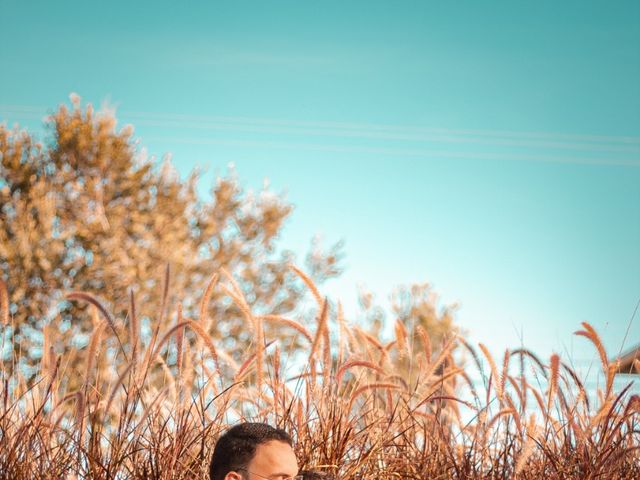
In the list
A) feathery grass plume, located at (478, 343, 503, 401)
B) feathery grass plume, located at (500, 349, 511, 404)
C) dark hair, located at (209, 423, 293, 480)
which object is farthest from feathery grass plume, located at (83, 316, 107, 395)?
feathery grass plume, located at (500, 349, 511, 404)

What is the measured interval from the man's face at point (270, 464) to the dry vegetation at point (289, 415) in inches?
11.6

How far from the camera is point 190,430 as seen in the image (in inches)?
108

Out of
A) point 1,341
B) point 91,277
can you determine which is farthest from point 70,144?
point 1,341

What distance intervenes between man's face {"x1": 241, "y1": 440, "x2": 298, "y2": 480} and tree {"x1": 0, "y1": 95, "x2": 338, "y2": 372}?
9.00 m

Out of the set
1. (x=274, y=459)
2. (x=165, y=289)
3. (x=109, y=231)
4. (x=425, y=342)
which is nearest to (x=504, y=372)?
(x=425, y=342)

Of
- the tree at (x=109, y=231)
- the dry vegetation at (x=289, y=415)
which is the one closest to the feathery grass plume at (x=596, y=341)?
the dry vegetation at (x=289, y=415)

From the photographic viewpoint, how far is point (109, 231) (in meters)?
12.0

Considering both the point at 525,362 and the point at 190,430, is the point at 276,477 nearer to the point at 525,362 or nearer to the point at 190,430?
the point at 190,430

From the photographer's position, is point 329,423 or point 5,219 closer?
point 329,423

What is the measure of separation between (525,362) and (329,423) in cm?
115

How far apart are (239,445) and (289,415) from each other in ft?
1.96

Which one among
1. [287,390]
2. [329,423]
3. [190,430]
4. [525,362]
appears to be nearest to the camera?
[190,430]

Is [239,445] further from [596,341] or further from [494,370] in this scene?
[596,341]

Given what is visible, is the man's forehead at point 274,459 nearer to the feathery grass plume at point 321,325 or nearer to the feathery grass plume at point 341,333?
the feathery grass plume at point 321,325
